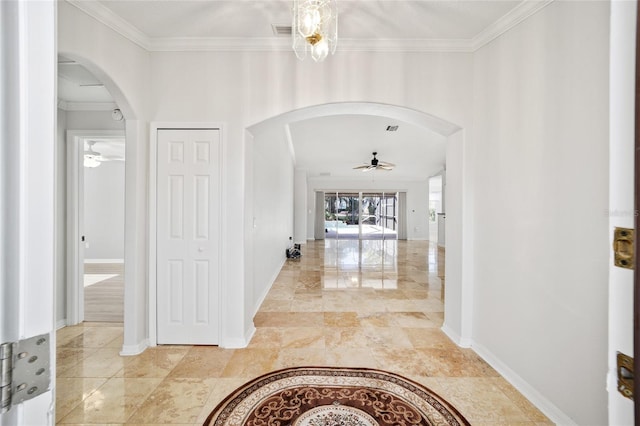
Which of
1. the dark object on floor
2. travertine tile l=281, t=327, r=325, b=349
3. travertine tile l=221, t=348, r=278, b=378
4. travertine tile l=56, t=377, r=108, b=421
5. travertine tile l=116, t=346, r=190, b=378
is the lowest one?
travertine tile l=56, t=377, r=108, b=421

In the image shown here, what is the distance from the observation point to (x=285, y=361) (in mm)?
2473

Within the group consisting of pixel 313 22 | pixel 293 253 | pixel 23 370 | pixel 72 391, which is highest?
pixel 313 22

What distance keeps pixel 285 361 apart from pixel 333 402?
0.65 metres

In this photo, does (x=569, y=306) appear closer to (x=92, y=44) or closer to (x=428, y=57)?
(x=428, y=57)

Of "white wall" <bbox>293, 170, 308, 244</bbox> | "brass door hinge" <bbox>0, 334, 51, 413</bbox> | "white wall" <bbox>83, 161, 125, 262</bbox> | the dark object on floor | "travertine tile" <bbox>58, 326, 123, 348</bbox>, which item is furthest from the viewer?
"white wall" <bbox>293, 170, 308, 244</bbox>

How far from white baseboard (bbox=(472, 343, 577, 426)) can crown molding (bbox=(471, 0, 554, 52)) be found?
275cm

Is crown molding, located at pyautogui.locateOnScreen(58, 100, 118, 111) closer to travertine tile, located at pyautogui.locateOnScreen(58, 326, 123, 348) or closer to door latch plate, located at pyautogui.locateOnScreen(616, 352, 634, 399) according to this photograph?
travertine tile, located at pyautogui.locateOnScreen(58, 326, 123, 348)

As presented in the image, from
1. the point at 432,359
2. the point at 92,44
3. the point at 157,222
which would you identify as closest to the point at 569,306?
the point at 432,359

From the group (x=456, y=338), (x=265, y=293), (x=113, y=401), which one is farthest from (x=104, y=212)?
(x=456, y=338)

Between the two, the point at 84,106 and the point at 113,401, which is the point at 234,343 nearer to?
the point at 113,401

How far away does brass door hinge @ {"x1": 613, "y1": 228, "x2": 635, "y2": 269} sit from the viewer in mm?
547

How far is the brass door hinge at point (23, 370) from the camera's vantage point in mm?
430

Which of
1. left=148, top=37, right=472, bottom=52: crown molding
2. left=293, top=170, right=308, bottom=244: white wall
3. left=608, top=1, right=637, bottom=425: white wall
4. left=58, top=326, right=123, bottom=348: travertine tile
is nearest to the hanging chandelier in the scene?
left=148, top=37, right=472, bottom=52: crown molding

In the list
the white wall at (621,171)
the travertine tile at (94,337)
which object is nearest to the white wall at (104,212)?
the travertine tile at (94,337)
